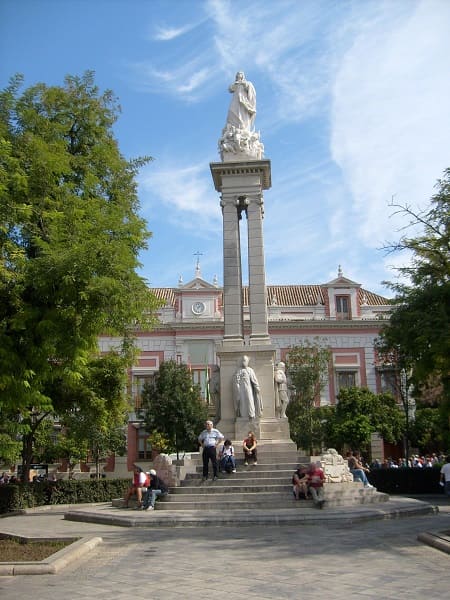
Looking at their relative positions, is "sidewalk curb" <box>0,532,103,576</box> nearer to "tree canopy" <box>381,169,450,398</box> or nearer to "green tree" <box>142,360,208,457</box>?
"tree canopy" <box>381,169,450,398</box>

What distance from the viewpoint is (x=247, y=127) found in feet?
71.1

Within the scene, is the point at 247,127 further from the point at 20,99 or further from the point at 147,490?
the point at 147,490

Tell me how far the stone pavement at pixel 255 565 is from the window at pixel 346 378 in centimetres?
3495

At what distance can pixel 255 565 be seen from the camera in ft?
27.9

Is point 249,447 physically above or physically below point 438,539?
above

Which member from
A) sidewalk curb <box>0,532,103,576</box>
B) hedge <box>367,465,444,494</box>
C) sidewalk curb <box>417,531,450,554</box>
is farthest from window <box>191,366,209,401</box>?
sidewalk curb <box>0,532,103,576</box>

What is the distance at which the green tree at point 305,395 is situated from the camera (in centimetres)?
3756

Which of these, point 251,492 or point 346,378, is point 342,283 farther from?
point 251,492

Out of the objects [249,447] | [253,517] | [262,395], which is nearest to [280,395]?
[262,395]

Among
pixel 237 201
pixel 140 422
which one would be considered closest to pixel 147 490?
pixel 237 201

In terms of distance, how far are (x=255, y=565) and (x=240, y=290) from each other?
12.2 m

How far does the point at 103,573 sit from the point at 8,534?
170 inches

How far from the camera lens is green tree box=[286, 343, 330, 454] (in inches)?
1479

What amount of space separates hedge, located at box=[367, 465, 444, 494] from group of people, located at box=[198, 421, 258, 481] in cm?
1038
